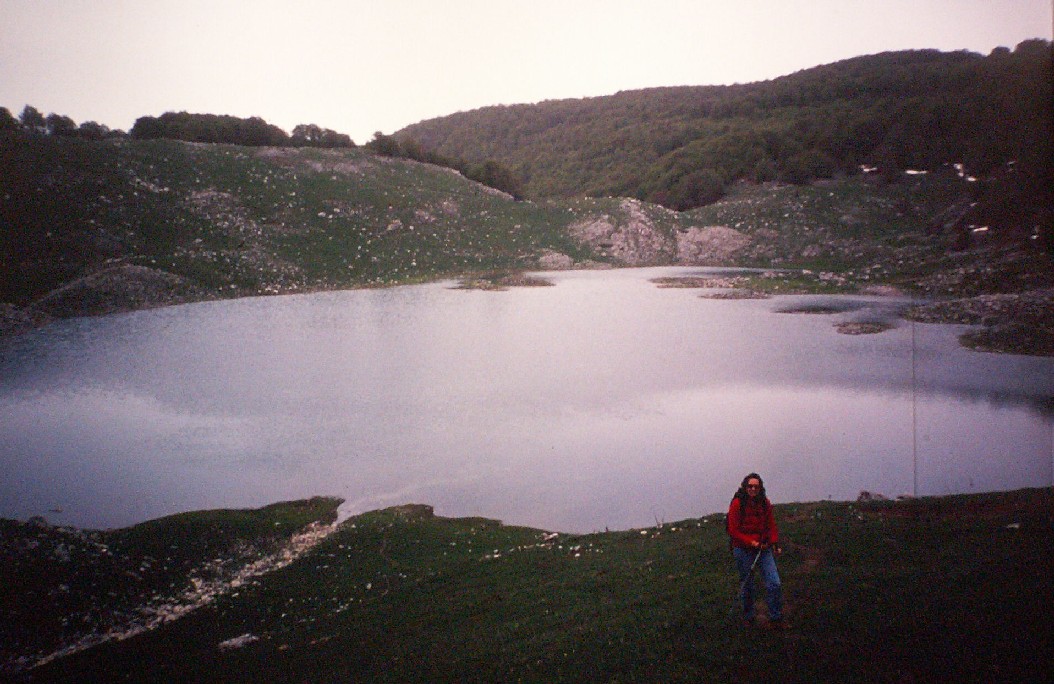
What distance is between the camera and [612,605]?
1689 centimetres

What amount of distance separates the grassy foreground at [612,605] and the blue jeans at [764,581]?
409mm

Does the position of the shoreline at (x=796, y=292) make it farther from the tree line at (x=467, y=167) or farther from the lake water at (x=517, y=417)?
the tree line at (x=467, y=167)

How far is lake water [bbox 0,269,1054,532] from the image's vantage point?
1171 inches

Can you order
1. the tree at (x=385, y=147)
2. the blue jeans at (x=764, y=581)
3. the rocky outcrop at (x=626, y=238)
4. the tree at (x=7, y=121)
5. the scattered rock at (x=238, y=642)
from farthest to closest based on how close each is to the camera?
1. the tree at (x=385, y=147)
2. the rocky outcrop at (x=626, y=238)
3. the tree at (x=7, y=121)
4. the scattered rock at (x=238, y=642)
5. the blue jeans at (x=764, y=581)

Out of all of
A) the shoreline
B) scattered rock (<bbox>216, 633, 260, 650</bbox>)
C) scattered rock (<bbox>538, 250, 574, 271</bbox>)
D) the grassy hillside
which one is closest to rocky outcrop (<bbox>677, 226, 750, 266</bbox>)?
the shoreline

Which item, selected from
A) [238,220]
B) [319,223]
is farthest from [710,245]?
[238,220]

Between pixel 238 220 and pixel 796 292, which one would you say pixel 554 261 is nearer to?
pixel 796 292

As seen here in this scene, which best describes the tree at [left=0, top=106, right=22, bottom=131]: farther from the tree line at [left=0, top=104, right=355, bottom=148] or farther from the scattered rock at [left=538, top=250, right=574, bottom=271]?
the scattered rock at [left=538, top=250, right=574, bottom=271]

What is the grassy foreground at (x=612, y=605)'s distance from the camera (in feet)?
39.5

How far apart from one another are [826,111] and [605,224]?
9813 centimetres

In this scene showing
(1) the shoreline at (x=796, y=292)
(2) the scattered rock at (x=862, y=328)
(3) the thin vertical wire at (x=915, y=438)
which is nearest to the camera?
(3) the thin vertical wire at (x=915, y=438)

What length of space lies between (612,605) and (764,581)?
450cm

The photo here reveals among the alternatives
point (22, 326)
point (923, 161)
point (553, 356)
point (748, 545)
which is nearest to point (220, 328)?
point (22, 326)

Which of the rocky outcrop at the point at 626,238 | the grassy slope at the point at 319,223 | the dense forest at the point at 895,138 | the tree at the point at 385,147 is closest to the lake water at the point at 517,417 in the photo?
the grassy slope at the point at 319,223
